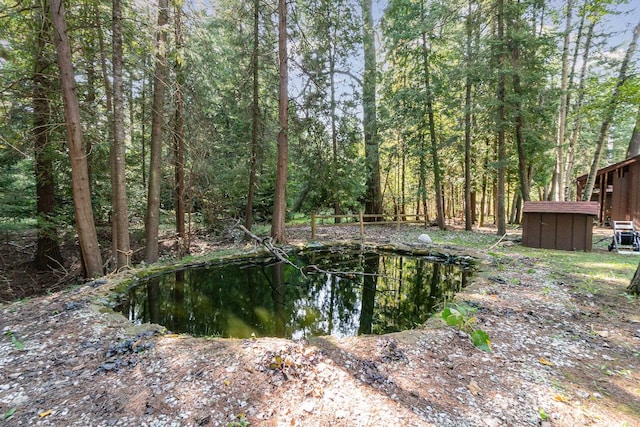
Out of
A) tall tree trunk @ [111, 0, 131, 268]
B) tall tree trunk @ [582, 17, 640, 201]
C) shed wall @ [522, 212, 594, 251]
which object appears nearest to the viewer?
tall tree trunk @ [111, 0, 131, 268]

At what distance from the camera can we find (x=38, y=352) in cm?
327

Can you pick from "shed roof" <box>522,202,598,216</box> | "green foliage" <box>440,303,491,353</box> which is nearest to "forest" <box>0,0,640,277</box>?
"shed roof" <box>522,202,598,216</box>

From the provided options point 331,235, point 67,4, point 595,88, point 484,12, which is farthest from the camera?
point 331,235

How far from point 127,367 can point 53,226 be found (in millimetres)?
6887

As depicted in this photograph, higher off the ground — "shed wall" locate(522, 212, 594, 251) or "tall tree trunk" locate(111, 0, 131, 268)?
"tall tree trunk" locate(111, 0, 131, 268)

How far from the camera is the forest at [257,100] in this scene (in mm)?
6203

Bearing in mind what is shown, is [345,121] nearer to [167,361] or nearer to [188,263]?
[188,263]

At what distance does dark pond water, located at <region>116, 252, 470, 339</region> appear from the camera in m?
4.84

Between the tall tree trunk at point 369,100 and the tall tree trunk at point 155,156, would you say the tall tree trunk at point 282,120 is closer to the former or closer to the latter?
the tall tree trunk at point 155,156

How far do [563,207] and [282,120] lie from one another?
8.61 meters

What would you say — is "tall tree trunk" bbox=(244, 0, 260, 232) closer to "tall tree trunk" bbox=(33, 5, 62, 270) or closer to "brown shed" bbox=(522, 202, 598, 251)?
"tall tree trunk" bbox=(33, 5, 62, 270)

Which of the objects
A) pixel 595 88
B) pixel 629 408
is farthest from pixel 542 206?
pixel 629 408

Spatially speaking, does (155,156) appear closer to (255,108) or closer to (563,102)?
(255,108)

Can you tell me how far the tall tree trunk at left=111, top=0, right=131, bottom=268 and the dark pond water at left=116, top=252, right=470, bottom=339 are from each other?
100cm
